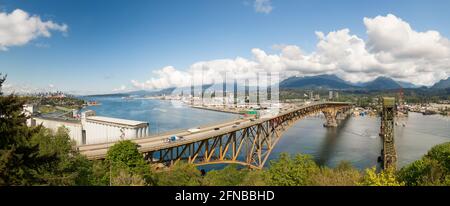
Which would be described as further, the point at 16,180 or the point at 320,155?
the point at 320,155

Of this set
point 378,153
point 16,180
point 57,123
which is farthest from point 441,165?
point 57,123

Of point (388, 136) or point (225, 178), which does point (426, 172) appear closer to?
point (225, 178)

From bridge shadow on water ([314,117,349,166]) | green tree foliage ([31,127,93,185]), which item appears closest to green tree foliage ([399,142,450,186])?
green tree foliage ([31,127,93,185])

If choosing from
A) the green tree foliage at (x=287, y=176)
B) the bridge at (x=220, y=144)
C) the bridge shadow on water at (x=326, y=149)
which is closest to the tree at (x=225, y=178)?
the bridge at (x=220, y=144)

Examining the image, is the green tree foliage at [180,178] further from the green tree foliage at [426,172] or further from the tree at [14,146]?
the green tree foliage at [426,172]

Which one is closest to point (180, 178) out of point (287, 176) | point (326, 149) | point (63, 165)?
point (63, 165)
